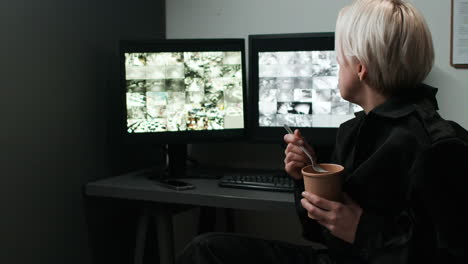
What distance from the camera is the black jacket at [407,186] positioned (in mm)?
928

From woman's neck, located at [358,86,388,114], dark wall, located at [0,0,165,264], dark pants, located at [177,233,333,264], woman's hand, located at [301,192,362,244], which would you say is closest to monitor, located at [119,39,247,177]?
dark wall, located at [0,0,165,264]

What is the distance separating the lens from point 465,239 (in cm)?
94

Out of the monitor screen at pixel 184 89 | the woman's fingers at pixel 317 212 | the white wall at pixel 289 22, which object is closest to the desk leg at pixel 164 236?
the monitor screen at pixel 184 89

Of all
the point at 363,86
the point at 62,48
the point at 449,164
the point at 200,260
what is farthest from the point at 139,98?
the point at 449,164

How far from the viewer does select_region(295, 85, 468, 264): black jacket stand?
0.93 metres

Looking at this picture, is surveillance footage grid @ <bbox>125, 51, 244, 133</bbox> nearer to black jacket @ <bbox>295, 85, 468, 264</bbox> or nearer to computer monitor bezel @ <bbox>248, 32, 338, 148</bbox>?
computer monitor bezel @ <bbox>248, 32, 338, 148</bbox>

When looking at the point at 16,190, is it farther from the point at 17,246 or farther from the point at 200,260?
the point at 200,260

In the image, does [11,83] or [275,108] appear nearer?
[11,83]

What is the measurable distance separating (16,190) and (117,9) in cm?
91

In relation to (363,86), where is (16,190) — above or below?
below

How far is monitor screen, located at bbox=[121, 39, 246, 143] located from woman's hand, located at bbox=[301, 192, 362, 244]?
95 centimetres

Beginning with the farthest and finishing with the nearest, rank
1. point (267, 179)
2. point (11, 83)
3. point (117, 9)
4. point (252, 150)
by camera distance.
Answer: point (252, 150)
point (117, 9)
point (267, 179)
point (11, 83)

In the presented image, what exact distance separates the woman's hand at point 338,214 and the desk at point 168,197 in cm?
44

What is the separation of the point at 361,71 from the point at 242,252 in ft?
1.88
